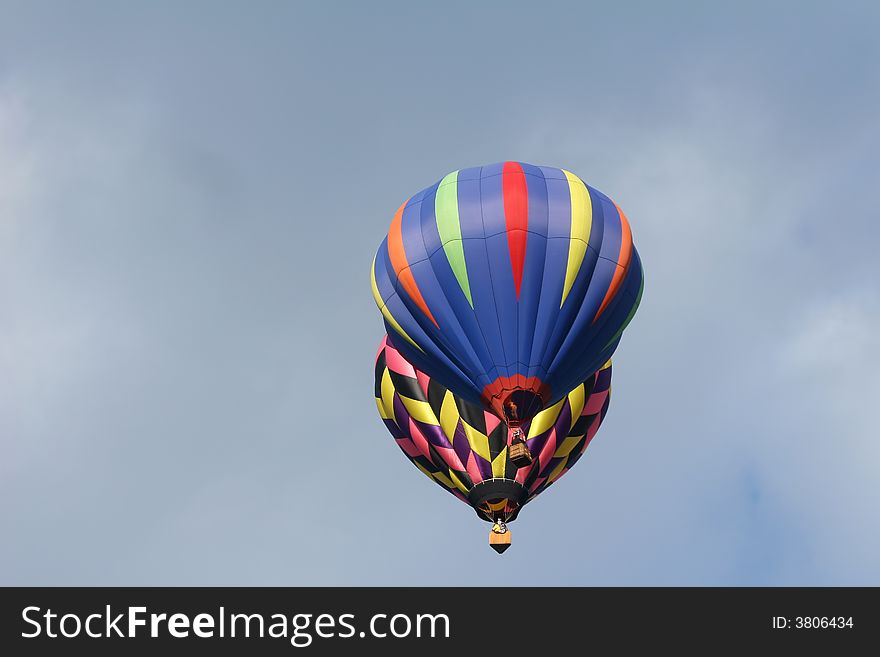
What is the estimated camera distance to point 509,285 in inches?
1003

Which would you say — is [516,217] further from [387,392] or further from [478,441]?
[387,392]

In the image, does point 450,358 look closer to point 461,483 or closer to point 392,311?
point 392,311

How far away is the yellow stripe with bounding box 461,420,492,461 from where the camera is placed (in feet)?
96.1

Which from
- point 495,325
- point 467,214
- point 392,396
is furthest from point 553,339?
point 392,396

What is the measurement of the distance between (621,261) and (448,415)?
17.9ft

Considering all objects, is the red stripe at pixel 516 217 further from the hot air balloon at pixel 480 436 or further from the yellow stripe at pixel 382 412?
the yellow stripe at pixel 382 412

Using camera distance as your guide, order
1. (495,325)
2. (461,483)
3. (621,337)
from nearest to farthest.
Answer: (495,325) < (621,337) < (461,483)

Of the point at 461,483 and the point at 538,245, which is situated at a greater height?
the point at 538,245

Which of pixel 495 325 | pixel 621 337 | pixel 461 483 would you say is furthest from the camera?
pixel 461 483

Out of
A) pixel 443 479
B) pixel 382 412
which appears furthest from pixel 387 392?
pixel 443 479

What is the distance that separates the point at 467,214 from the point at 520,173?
1427 millimetres

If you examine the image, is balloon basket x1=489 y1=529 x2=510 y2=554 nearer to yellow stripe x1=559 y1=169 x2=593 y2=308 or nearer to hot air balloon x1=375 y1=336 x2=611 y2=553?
hot air balloon x1=375 y1=336 x2=611 y2=553

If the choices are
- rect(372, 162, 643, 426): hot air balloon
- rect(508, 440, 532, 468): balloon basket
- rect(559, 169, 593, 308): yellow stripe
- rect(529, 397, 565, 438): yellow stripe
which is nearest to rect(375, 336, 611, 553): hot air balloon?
rect(529, 397, 565, 438): yellow stripe

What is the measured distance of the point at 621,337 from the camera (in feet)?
91.4
